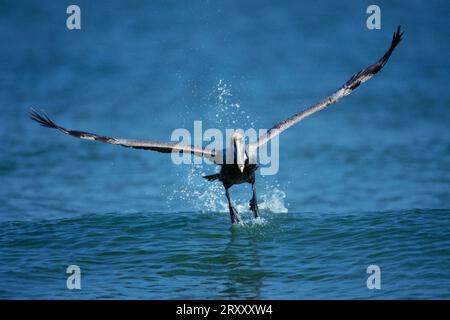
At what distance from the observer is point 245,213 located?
50.0 ft

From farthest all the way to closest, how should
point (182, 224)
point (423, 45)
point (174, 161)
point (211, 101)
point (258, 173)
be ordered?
1. point (423, 45)
2. point (211, 101)
3. point (174, 161)
4. point (258, 173)
5. point (182, 224)

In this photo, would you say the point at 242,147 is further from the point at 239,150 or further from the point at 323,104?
Result: the point at 323,104

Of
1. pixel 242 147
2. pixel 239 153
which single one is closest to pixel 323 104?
pixel 242 147

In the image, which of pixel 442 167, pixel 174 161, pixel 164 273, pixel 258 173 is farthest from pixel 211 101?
pixel 164 273

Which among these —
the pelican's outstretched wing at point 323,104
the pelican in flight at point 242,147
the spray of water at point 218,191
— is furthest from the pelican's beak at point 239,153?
the spray of water at point 218,191

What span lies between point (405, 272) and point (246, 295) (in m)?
2.26

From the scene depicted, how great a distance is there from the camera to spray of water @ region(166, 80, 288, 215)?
1585 cm

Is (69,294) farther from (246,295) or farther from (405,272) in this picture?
(405,272)

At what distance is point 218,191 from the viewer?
646 inches

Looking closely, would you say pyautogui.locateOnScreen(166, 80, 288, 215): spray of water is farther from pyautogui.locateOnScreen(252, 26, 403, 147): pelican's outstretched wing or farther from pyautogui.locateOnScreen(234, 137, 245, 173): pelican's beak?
pyautogui.locateOnScreen(252, 26, 403, 147): pelican's outstretched wing

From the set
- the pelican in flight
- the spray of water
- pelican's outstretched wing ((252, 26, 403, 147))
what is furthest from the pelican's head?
the spray of water

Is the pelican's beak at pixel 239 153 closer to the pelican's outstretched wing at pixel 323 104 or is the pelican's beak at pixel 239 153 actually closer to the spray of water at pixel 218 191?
the pelican's outstretched wing at pixel 323 104

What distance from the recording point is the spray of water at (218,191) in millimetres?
15852

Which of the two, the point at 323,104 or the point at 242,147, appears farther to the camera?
the point at 323,104
